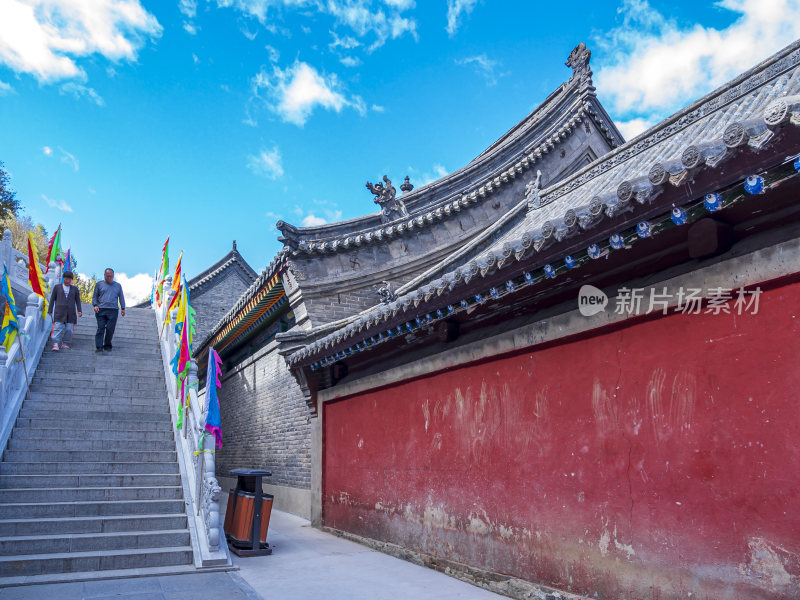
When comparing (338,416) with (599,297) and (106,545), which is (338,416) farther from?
(599,297)

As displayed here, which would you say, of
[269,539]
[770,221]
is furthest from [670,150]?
[269,539]

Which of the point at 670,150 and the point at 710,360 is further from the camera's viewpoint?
the point at 670,150

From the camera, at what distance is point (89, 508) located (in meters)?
6.36

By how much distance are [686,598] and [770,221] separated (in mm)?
2326

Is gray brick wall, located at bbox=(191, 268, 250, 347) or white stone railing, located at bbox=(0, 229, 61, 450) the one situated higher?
gray brick wall, located at bbox=(191, 268, 250, 347)

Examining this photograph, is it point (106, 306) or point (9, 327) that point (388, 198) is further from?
point (9, 327)

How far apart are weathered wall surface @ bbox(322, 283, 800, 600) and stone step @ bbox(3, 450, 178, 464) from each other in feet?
11.7

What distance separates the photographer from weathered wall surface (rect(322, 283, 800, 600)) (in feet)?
10.5

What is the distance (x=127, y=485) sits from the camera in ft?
23.0

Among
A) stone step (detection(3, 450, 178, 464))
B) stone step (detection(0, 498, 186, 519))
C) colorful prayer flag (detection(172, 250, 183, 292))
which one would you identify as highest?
colorful prayer flag (detection(172, 250, 183, 292))

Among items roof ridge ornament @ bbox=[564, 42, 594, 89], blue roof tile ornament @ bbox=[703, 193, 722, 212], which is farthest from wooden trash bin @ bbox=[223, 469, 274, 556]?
roof ridge ornament @ bbox=[564, 42, 594, 89]

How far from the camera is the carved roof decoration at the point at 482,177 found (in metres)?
10.1

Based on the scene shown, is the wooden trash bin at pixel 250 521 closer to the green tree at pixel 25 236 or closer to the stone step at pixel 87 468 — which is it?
the stone step at pixel 87 468

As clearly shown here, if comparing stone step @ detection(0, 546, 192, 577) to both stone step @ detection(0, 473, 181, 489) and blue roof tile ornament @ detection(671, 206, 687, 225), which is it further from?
blue roof tile ornament @ detection(671, 206, 687, 225)
